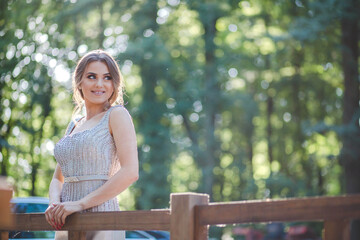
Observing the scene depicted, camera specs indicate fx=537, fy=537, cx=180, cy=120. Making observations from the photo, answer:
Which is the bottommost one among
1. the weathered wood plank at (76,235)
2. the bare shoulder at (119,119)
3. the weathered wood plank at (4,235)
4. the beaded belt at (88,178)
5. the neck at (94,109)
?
the weathered wood plank at (4,235)

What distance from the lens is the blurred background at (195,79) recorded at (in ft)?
52.1

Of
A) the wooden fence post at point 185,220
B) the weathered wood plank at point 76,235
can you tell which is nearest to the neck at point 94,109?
the weathered wood plank at point 76,235

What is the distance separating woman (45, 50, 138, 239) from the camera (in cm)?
265

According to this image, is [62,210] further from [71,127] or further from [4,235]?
[71,127]

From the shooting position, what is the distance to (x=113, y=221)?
2.36 metres

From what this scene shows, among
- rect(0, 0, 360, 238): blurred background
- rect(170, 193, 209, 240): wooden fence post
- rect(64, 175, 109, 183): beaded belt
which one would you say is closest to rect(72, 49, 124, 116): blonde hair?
rect(64, 175, 109, 183): beaded belt

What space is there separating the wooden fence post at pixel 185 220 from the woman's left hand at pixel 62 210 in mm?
629

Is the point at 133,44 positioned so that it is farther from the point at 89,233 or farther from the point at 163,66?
the point at 89,233

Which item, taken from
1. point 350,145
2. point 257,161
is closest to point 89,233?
point 350,145

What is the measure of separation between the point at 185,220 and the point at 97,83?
1.15 meters

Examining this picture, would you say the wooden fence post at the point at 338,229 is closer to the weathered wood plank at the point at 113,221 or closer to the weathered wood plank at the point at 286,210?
the weathered wood plank at the point at 286,210

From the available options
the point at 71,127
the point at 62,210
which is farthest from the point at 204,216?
the point at 71,127

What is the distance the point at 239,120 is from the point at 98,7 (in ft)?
25.0

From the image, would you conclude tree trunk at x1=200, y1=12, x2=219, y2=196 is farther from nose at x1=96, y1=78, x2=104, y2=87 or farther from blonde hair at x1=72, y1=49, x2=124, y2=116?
nose at x1=96, y1=78, x2=104, y2=87
